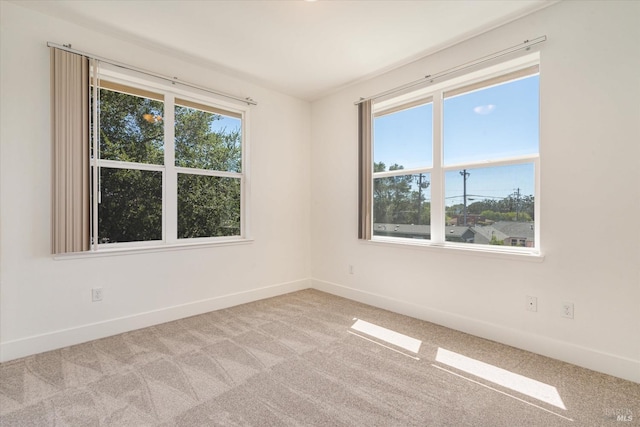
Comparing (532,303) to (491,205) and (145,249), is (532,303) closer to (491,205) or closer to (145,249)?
(491,205)

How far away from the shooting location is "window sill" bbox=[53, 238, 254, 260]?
104 inches

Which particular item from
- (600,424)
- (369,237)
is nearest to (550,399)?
(600,424)

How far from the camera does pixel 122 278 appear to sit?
113 inches

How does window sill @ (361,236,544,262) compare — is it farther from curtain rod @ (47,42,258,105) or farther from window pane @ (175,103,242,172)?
curtain rod @ (47,42,258,105)

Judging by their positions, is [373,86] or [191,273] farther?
[373,86]

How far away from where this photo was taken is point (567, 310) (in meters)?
2.32

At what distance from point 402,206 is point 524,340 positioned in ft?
5.58

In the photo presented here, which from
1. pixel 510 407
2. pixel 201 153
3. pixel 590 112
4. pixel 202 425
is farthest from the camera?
pixel 201 153

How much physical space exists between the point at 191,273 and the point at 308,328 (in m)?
1.43

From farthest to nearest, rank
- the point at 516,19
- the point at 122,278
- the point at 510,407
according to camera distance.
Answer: the point at 122,278, the point at 516,19, the point at 510,407

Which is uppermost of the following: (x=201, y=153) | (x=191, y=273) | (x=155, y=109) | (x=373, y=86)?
(x=373, y=86)

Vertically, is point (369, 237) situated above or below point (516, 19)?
below

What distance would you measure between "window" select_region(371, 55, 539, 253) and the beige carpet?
1.06 meters

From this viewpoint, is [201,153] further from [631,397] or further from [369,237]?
[631,397]
